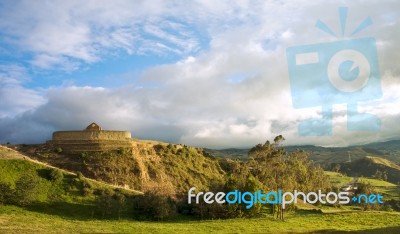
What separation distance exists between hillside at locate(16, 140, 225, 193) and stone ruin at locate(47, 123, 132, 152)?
51.6 inches

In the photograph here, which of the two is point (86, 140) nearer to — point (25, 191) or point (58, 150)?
point (58, 150)

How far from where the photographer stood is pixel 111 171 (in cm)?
7012

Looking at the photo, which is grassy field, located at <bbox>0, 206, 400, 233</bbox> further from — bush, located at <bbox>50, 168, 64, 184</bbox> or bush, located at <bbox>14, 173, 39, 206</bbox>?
bush, located at <bbox>50, 168, 64, 184</bbox>

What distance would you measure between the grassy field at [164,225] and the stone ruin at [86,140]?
74.0 ft

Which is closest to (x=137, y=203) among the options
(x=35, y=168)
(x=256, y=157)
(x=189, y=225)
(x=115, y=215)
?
(x=115, y=215)

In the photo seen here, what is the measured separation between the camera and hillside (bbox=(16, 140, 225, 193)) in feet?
229

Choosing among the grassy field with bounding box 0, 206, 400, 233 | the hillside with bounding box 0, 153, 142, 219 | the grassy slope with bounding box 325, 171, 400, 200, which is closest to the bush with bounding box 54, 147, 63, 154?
the hillside with bounding box 0, 153, 142, 219

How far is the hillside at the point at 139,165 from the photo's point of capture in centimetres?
6969

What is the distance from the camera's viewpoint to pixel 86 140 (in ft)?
241

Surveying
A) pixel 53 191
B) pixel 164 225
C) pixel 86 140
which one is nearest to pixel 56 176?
pixel 53 191

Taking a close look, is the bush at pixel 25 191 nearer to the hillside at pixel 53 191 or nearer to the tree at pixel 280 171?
the hillside at pixel 53 191

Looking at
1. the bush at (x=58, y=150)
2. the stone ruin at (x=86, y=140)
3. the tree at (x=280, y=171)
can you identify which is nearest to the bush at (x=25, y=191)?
the bush at (x=58, y=150)

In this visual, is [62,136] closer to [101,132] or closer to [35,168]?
[101,132]

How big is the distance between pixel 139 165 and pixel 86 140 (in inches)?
432
